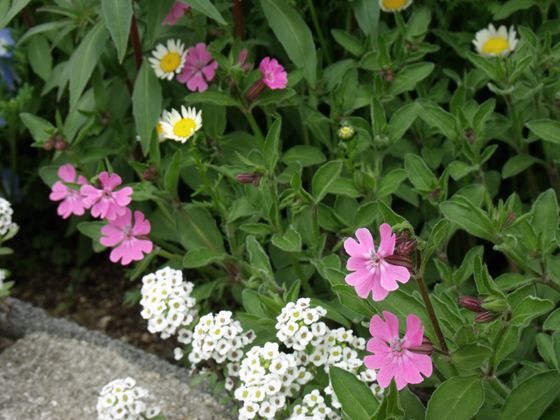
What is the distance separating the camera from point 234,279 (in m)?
2.24

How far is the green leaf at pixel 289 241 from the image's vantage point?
2.00m

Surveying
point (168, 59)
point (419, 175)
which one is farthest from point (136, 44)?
point (419, 175)

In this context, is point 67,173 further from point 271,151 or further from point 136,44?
point 271,151

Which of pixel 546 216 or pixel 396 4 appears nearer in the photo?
pixel 546 216

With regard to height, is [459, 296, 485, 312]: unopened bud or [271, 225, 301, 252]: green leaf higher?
[459, 296, 485, 312]: unopened bud

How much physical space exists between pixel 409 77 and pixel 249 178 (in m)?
0.58

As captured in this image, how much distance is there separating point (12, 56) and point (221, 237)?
3.51 feet

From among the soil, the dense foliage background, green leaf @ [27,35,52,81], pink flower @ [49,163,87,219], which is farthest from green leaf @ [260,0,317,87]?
the soil

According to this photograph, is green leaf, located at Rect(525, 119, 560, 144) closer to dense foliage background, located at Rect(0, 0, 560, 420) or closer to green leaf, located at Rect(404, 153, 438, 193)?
dense foliage background, located at Rect(0, 0, 560, 420)

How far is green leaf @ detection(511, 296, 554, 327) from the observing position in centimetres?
161

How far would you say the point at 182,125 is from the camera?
2223 mm

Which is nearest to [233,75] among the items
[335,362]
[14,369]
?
[335,362]

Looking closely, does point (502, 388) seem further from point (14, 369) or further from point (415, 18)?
point (14, 369)

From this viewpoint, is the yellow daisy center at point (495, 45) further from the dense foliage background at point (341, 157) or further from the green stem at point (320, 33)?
the green stem at point (320, 33)
